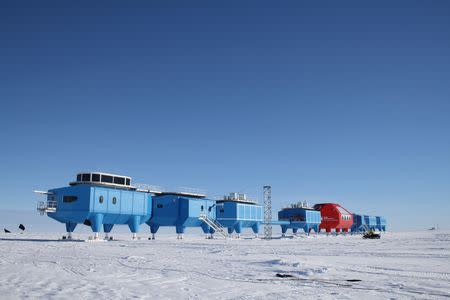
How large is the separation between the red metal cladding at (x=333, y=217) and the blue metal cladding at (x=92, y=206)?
65.8 meters

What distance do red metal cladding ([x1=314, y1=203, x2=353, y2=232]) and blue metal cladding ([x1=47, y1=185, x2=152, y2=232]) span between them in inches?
2589

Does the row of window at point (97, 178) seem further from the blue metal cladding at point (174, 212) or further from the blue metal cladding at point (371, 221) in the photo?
the blue metal cladding at point (371, 221)

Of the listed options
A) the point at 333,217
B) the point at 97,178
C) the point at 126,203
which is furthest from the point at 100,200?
the point at 333,217

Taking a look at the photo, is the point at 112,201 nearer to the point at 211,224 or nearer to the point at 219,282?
the point at 211,224

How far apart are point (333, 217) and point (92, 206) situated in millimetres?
74413

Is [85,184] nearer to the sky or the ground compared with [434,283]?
nearer to the sky

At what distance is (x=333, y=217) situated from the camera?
104000 mm

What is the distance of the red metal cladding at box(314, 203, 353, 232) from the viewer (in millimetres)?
102938

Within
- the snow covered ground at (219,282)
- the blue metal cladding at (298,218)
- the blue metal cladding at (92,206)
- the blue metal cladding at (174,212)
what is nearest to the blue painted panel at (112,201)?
the blue metal cladding at (92,206)

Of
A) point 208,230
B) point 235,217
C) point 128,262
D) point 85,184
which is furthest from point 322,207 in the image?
point 128,262

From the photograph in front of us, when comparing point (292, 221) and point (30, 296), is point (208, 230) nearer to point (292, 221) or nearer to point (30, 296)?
point (292, 221)

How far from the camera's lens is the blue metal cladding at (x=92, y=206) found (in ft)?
151

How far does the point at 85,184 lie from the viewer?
1897 inches

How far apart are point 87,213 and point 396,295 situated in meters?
41.3
